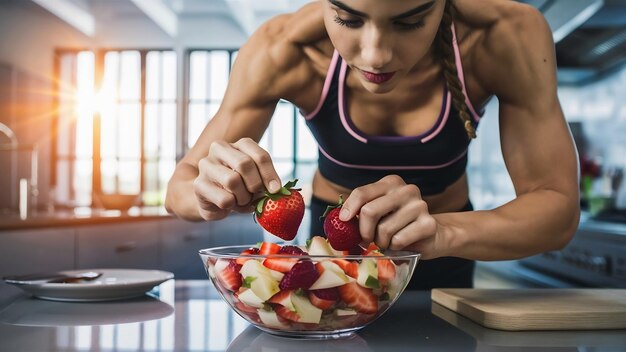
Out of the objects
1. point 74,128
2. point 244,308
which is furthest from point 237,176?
point 74,128

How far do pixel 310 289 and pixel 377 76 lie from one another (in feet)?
1.40

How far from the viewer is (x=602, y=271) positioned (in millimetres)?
2621

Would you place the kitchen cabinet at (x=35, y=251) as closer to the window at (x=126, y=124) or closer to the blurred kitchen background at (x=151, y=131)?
the blurred kitchen background at (x=151, y=131)

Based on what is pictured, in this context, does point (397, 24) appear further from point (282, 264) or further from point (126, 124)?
point (126, 124)

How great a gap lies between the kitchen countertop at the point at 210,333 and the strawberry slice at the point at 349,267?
77 mm

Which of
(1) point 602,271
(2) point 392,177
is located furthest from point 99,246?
(2) point 392,177

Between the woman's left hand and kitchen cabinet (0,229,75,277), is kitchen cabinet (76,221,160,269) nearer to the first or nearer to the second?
kitchen cabinet (0,229,75,277)

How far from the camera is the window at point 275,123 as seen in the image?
32.3ft

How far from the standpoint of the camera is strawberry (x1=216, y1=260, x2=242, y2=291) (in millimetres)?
729

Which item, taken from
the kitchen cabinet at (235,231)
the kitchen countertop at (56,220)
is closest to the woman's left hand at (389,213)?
the kitchen countertop at (56,220)

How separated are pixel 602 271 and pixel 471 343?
2.12 metres

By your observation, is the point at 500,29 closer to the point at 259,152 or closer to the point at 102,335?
the point at 259,152

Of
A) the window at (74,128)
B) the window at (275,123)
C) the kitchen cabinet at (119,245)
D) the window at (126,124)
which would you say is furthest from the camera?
the window at (275,123)

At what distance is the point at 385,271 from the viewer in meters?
0.73
